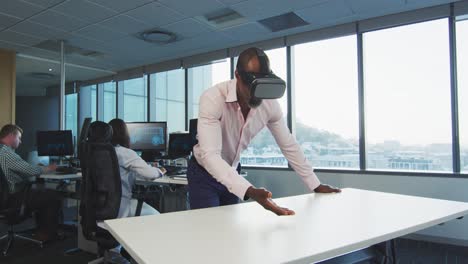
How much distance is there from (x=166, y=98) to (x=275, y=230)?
5867 mm

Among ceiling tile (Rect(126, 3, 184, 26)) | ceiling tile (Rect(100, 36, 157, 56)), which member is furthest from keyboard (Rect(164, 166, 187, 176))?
ceiling tile (Rect(100, 36, 157, 56))

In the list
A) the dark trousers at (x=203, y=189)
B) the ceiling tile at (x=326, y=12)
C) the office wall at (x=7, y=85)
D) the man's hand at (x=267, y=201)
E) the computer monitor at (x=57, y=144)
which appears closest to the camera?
the man's hand at (x=267, y=201)

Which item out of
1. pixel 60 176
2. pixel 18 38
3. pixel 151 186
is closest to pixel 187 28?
pixel 151 186

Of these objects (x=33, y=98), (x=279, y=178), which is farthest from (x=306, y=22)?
(x=33, y=98)

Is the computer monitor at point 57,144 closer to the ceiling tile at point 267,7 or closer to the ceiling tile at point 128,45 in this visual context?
the ceiling tile at point 128,45

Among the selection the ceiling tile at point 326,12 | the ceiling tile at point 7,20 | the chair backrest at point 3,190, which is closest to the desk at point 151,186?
the chair backrest at point 3,190

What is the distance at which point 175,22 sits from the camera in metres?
4.14

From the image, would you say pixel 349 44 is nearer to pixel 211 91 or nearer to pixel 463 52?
pixel 463 52

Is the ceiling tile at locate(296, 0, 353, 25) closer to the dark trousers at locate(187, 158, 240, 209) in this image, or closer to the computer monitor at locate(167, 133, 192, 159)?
the computer monitor at locate(167, 133, 192, 159)

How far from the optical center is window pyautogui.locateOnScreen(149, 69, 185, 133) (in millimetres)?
6336

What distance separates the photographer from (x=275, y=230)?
3.46 feet

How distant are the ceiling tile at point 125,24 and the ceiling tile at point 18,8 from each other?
743 millimetres

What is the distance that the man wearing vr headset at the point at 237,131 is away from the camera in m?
1.24

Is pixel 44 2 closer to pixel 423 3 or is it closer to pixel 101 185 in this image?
pixel 101 185
